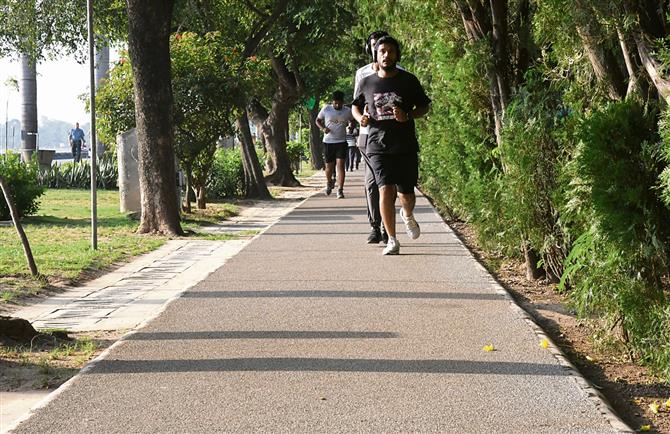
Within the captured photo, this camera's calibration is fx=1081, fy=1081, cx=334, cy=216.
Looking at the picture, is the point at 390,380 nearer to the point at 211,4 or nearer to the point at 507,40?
the point at 507,40

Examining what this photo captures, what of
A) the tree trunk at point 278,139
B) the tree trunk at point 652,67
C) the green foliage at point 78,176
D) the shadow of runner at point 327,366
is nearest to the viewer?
the tree trunk at point 652,67

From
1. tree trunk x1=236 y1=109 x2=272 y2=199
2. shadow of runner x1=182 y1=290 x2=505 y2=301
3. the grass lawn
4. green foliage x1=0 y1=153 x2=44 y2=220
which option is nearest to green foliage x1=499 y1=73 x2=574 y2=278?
shadow of runner x1=182 y1=290 x2=505 y2=301

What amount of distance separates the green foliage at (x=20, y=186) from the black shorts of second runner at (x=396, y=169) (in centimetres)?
821

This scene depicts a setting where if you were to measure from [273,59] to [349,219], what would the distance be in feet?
45.6

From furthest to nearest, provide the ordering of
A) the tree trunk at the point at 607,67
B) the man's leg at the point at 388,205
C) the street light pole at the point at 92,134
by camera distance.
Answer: the street light pole at the point at 92,134
the man's leg at the point at 388,205
the tree trunk at the point at 607,67

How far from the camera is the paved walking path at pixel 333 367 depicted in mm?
4590

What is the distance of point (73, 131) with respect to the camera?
40281mm

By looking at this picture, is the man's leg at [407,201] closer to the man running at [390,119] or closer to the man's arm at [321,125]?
the man running at [390,119]

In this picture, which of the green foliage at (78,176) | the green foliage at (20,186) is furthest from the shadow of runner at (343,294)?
the green foliage at (78,176)

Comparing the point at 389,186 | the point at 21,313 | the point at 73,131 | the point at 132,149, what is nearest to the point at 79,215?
the point at 132,149

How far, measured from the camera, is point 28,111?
1235 inches

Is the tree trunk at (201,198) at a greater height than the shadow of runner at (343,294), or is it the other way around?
the tree trunk at (201,198)

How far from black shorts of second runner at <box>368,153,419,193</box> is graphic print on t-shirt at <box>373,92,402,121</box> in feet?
1.28

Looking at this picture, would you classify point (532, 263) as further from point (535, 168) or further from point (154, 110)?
point (154, 110)
